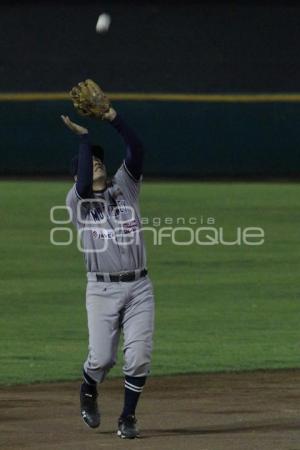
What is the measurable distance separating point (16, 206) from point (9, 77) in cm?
1118

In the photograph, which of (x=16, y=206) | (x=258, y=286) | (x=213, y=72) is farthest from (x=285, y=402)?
(x=213, y=72)

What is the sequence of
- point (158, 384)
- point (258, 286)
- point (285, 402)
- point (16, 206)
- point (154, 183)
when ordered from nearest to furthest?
point (285, 402)
point (158, 384)
point (258, 286)
point (16, 206)
point (154, 183)

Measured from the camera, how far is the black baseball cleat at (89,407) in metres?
7.44

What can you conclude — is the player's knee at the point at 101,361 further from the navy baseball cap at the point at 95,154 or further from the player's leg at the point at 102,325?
the navy baseball cap at the point at 95,154

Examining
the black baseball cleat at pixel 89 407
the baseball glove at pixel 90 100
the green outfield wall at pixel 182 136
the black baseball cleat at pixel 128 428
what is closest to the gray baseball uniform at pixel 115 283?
the black baseball cleat at pixel 89 407

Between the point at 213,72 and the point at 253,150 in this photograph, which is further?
the point at 213,72

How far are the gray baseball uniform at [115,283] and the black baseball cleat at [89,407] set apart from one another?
106 mm

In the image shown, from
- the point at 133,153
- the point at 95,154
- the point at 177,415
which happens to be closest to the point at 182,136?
the point at 177,415

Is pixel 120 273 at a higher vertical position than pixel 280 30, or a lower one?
lower

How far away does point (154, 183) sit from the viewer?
30.6 meters

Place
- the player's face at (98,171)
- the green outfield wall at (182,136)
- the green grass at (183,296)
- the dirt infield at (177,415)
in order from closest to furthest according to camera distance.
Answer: the dirt infield at (177,415) → the player's face at (98,171) → the green grass at (183,296) → the green outfield wall at (182,136)

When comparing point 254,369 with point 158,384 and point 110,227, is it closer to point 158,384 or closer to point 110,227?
point 158,384

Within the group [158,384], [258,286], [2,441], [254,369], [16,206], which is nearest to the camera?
[2,441]

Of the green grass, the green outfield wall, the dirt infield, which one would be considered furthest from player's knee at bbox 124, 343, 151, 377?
the green outfield wall
